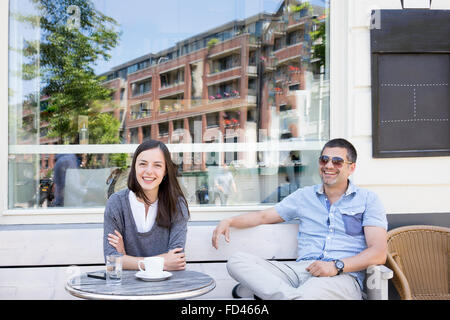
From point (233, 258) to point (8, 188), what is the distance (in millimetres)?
1602

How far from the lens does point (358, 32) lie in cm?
282

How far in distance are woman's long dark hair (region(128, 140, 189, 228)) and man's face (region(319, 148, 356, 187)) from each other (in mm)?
780

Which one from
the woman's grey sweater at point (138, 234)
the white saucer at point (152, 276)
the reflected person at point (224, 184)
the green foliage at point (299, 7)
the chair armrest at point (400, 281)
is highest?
the green foliage at point (299, 7)

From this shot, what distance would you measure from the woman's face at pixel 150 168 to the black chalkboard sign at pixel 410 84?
1391mm

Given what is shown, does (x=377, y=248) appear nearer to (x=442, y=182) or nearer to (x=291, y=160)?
(x=442, y=182)

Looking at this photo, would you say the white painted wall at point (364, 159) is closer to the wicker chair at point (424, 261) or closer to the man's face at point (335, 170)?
the wicker chair at point (424, 261)

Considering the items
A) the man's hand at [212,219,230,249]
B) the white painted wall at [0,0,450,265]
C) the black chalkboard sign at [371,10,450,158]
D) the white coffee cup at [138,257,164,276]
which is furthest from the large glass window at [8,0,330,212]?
the white coffee cup at [138,257,164,276]

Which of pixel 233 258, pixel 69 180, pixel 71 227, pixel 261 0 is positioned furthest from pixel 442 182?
pixel 261 0

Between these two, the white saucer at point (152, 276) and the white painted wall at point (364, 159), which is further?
the white painted wall at point (364, 159)

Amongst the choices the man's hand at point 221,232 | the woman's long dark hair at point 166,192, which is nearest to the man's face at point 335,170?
the man's hand at point 221,232

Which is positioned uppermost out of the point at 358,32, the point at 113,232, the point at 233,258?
the point at 358,32

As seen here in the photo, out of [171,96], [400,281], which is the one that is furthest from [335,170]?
[171,96]

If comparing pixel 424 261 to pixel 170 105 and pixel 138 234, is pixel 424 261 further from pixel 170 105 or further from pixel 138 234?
pixel 170 105

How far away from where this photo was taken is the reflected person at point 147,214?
7.08ft
